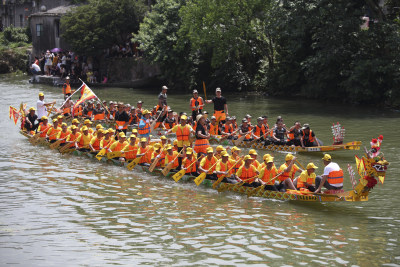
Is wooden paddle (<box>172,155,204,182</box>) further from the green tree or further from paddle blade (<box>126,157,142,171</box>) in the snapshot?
the green tree

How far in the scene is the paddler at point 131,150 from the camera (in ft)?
65.0

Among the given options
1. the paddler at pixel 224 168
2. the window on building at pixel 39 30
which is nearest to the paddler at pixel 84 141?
the paddler at pixel 224 168

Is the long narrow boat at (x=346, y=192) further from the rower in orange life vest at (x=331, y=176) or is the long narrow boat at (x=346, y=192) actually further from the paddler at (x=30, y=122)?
the paddler at (x=30, y=122)

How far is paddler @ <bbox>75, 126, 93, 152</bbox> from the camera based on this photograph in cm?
2169

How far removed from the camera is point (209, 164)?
17172mm

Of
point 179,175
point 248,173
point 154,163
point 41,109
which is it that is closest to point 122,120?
point 41,109

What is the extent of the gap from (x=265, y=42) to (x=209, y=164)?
23754mm

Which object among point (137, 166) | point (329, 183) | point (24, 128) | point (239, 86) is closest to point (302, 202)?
point (329, 183)

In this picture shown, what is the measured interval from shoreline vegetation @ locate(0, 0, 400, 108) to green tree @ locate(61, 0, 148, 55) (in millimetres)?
85

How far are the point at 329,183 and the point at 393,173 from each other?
15.6 ft

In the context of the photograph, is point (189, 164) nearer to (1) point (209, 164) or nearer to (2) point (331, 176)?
(1) point (209, 164)

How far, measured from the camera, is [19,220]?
46.8 ft

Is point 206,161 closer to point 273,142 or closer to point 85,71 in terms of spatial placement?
point 273,142

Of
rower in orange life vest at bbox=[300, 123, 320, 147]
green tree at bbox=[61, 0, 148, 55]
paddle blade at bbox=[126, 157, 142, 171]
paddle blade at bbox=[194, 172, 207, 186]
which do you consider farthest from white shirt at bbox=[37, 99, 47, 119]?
green tree at bbox=[61, 0, 148, 55]
